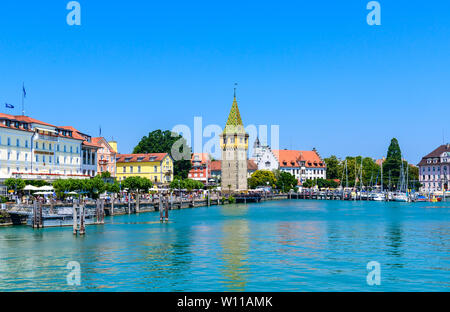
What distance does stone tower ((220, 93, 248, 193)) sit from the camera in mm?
140500

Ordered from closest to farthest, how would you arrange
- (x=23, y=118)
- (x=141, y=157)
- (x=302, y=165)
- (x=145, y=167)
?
(x=23, y=118) < (x=145, y=167) < (x=141, y=157) < (x=302, y=165)

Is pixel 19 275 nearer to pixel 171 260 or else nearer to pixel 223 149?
pixel 171 260

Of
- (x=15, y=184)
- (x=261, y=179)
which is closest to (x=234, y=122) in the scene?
(x=261, y=179)

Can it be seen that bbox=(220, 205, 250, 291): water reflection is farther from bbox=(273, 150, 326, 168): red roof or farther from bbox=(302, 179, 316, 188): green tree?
bbox=(273, 150, 326, 168): red roof

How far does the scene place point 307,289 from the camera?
80.4 ft

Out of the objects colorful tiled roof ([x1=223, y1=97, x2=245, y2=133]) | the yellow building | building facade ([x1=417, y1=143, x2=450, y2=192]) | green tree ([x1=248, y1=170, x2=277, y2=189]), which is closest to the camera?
the yellow building

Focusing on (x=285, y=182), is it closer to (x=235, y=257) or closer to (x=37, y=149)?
(x=37, y=149)

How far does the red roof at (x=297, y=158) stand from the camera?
606 feet

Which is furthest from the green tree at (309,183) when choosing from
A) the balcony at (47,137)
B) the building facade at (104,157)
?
the balcony at (47,137)

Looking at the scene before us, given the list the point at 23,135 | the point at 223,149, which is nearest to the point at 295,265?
the point at 23,135

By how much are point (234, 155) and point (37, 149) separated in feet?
229

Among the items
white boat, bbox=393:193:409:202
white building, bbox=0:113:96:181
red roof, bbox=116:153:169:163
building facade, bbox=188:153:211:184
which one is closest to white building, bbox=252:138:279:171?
building facade, bbox=188:153:211:184

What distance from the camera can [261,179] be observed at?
15088cm

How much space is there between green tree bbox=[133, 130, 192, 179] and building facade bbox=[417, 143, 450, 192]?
3010 inches
